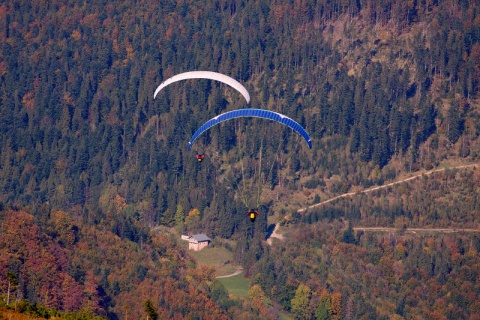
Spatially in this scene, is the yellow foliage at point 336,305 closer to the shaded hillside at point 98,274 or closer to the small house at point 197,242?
the shaded hillside at point 98,274

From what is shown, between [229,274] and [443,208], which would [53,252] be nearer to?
[229,274]

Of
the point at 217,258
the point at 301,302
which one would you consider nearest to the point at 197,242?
the point at 217,258

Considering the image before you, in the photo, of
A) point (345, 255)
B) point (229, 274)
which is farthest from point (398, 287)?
point (229, 274)

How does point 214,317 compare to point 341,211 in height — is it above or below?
below

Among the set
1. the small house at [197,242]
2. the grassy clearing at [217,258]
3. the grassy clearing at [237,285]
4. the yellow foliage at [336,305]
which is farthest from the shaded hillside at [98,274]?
the yellow foliage at [336,305]

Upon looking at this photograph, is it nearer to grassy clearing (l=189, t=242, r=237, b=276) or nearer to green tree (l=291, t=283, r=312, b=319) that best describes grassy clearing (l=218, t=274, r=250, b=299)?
grassy clearing (l=189, t=242, r=237, b=276)
